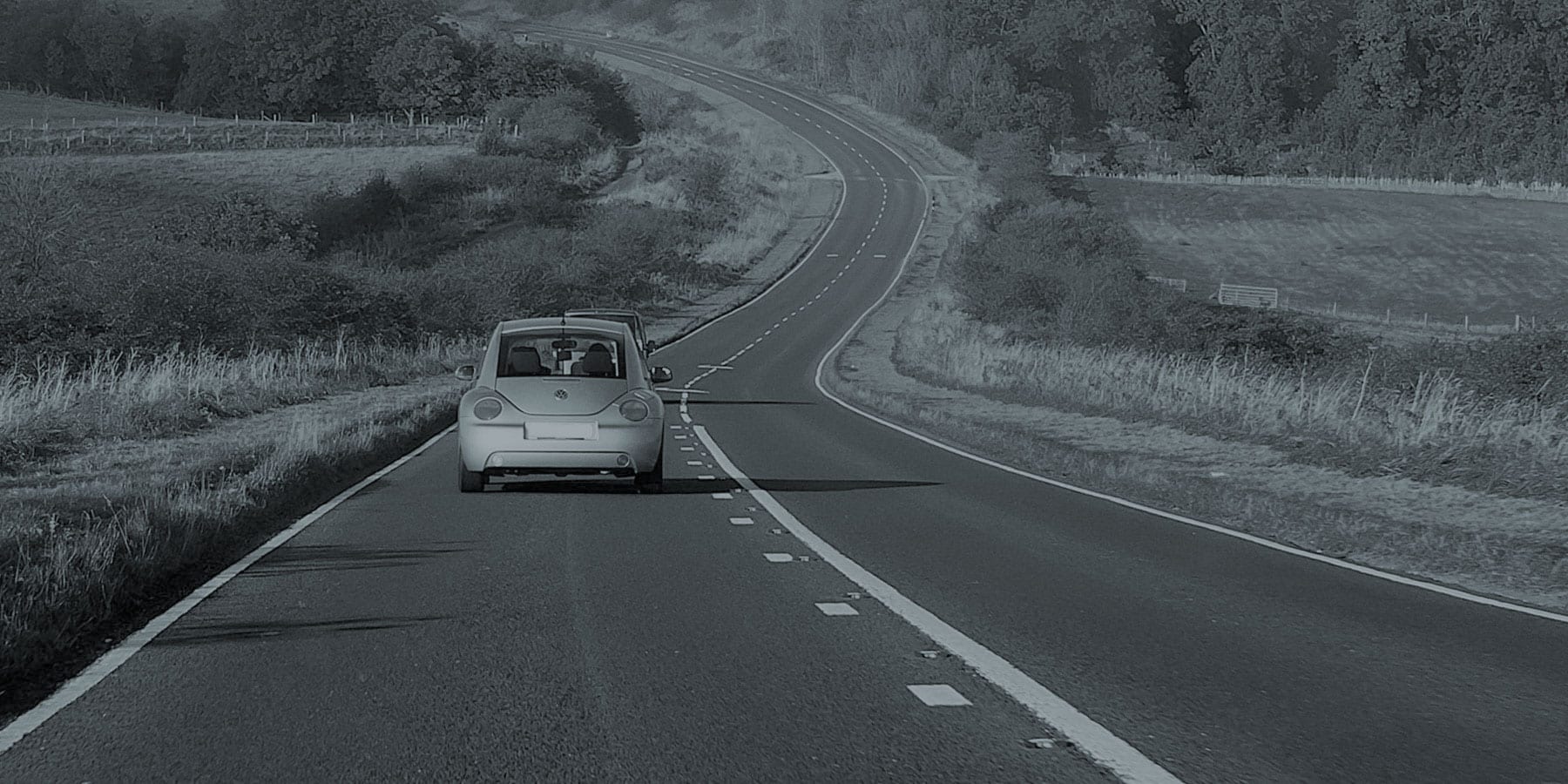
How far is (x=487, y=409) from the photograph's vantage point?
15172 mm

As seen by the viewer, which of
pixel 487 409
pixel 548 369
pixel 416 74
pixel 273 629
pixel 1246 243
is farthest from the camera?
pixel 416 74

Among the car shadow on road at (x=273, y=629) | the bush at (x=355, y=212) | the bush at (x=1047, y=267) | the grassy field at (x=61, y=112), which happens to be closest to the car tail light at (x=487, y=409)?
the car shadow on road at (x=273, y=629)

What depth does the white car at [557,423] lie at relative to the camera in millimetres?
15148

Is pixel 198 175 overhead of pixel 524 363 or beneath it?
overhead

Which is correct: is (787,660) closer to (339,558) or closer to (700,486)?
(339,558)

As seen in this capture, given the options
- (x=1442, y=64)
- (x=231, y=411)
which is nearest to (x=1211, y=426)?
(x=231, y=411)

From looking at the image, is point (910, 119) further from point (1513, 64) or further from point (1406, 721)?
point (1406, 721)

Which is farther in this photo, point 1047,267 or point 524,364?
point 1047,267

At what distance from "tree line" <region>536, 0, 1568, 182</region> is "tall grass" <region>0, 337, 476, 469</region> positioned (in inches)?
2900

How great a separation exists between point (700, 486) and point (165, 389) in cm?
1172

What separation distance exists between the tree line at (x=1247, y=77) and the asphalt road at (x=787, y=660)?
3706 inches

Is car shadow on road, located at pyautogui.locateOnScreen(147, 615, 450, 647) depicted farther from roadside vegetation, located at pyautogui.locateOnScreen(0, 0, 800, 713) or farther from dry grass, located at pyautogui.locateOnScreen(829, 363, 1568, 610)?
dry grass, located at pyautogui.locateOnScreen(829, 363, 1568, 610)

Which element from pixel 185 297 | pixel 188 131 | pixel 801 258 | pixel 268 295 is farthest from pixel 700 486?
pixel 188 131

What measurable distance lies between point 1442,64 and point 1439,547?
123935 mm
